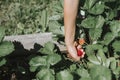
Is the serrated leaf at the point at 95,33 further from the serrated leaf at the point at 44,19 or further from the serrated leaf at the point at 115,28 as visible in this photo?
the serrated leaf at the point at 44,19

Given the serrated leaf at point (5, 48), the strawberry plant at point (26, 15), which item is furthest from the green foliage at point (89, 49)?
the strawberry plant at point (26, 15)

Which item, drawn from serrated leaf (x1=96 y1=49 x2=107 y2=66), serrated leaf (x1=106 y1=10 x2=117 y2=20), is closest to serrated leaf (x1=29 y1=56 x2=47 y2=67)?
serrated leaf (x1=96 y1=49 x2=107 y2=66)

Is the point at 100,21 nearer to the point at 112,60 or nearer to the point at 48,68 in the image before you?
the point at 112,60

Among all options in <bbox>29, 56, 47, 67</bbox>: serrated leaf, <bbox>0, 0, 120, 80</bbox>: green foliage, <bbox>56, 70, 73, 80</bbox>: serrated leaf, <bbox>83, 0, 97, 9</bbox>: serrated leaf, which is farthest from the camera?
<bbox>83, 0, 97, 9</bbox>: serrated leaf

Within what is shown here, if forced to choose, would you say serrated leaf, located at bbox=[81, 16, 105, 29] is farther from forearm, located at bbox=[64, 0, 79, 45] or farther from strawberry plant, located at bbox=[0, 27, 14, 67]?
strawberry plant, located at bbox=[0, 27, 14, 67]

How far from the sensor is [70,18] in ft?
8.09

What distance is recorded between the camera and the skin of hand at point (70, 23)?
7.89ft

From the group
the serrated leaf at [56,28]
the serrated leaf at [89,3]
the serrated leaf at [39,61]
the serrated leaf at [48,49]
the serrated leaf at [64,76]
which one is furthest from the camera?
the serrated leaf at [56,28]

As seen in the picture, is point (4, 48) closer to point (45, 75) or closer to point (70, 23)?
point (45, 75)

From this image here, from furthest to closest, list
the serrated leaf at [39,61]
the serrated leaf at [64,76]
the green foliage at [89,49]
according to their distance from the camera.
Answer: the serrated leaf at [39,61]
the green foliage at [89,49]
the serrated leaf at [64,76]

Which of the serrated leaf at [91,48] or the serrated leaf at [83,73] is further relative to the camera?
the serrated leaf at [91,48]

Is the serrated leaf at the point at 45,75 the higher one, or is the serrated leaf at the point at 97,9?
the serrated leaf at the point at 97,9

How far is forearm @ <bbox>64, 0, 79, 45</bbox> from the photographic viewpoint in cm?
240

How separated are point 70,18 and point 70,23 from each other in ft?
0.14
